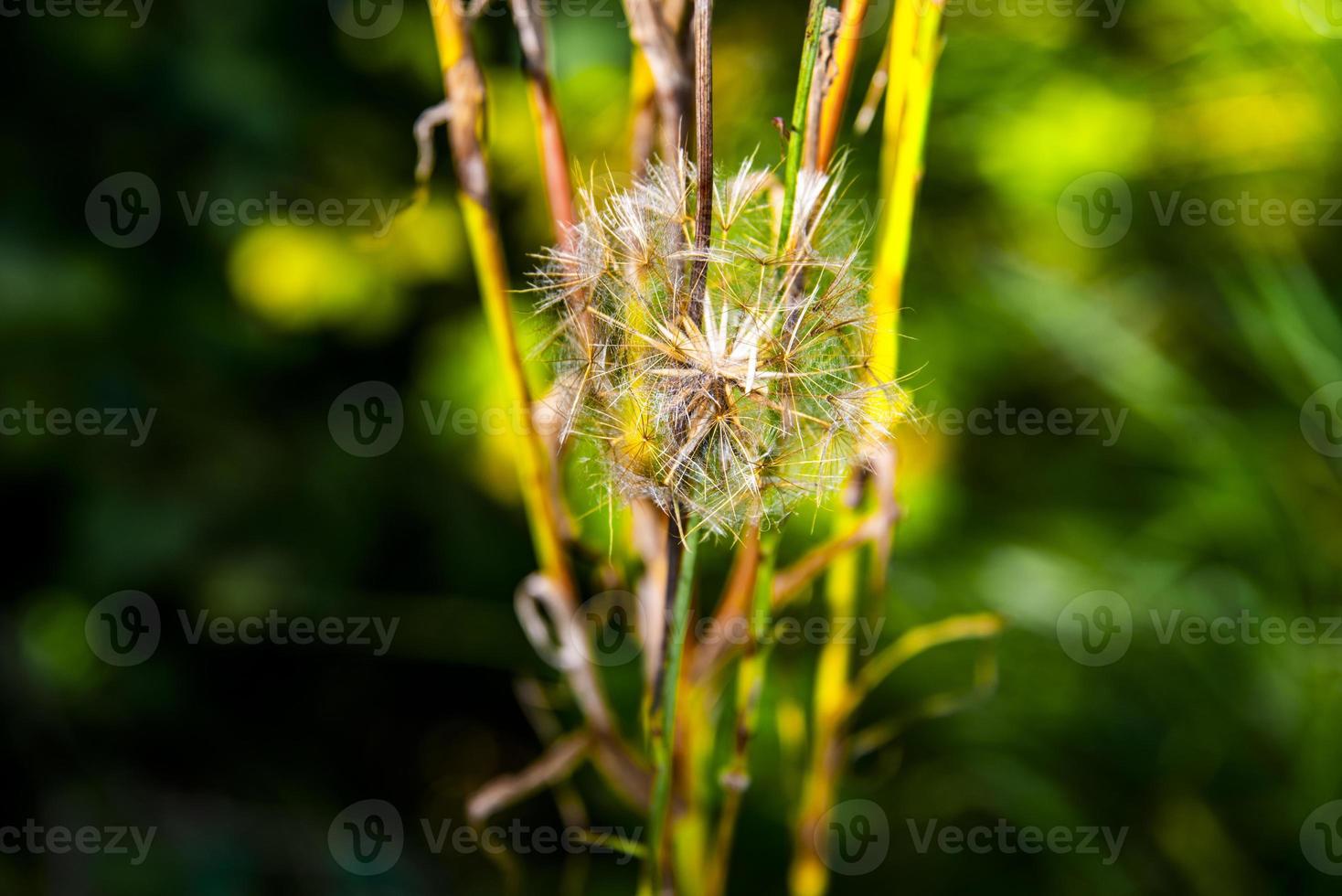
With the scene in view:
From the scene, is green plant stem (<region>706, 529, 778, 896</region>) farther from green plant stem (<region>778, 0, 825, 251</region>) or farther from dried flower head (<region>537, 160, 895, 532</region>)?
green plant stem (<region>778, 0, 825, 251</region>)

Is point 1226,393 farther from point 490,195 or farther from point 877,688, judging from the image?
point 490,195

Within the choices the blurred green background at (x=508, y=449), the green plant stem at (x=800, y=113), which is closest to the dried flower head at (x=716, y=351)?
the green plant stem at (x=800, y=113)

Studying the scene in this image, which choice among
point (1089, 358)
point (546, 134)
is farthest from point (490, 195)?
point (1089, 358)

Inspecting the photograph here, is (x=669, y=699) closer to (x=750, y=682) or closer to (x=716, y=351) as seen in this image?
(x=750, y=682)

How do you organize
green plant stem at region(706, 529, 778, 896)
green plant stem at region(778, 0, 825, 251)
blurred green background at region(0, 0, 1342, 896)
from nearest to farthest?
green plant stem at region(778, 0, 825, 251)
green plant stem at region(706, 529, 778, 896)
blurred green background at region(0, 0, 1342, 896)

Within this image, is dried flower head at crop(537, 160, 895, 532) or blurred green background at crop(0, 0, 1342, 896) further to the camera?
blurred green background at crop(0, 0, 1342, 896)

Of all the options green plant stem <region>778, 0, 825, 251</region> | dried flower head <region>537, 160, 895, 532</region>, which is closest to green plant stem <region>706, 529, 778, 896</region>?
dried flower head <region>537, 160, 895, 532</region>

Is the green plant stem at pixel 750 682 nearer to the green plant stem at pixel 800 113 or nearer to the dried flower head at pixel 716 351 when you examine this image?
the dried flower head at pixel 716 351
